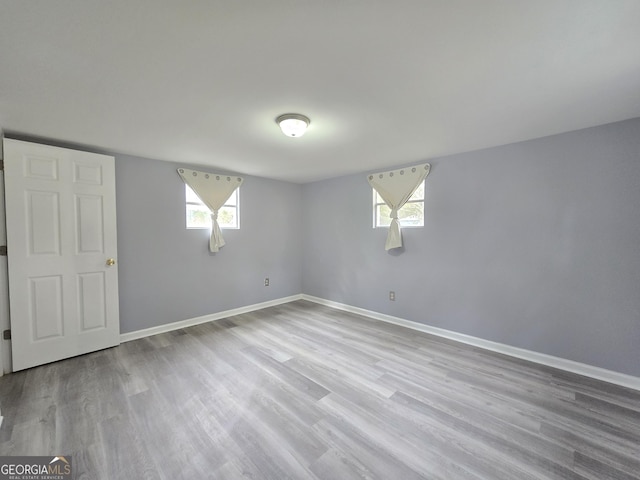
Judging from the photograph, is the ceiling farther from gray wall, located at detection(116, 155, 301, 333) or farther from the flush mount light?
gray wall, located at detection(116, 155, 301, 333)

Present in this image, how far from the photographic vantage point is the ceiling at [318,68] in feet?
3.83

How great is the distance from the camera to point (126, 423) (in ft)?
5.82

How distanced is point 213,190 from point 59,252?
1.83 metres

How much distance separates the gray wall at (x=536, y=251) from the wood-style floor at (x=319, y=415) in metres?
0.42

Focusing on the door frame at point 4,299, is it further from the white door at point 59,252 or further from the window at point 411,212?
the window at point 411,212

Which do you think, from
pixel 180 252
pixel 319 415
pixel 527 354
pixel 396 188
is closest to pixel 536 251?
pixel 527 354

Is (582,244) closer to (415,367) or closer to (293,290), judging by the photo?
(415,367)

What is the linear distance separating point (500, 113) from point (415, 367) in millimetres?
2432

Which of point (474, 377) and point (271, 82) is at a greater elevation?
point (271, 82)

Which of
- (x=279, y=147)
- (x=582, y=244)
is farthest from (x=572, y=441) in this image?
(x=279, y=147)

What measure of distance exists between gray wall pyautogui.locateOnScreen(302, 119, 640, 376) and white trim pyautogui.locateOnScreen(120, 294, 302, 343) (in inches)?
76.7

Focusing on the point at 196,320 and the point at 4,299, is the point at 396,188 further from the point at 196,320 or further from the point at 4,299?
the point at 4,299
